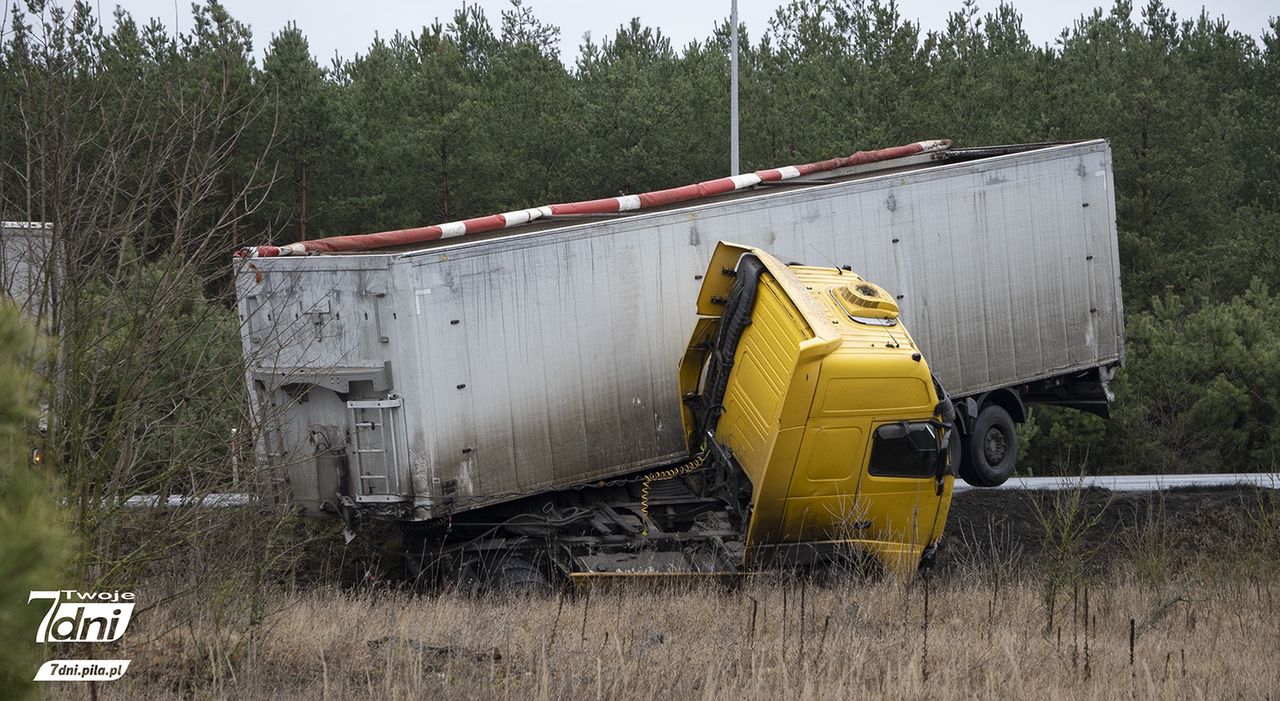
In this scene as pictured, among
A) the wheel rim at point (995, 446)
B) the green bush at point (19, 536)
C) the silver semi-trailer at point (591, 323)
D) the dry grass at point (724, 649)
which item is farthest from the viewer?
the wheel rim at point (995, 446)

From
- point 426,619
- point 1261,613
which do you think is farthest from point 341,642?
point 1261,613

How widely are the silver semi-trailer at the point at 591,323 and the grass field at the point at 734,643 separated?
114 centimetres

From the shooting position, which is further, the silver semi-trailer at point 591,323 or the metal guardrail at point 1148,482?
the metal guardrail at point 1148,482

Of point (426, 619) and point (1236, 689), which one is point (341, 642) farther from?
point (1236, 689)

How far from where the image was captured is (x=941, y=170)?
12.5 m

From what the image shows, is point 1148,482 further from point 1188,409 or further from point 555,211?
point 555,211

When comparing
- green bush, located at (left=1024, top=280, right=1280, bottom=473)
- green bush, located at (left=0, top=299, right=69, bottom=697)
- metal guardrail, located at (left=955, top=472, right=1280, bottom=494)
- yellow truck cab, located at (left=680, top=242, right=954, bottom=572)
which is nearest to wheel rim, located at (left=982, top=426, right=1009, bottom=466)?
metal guardrail, located at (left=955, top=472, right=1280, bottom=494)

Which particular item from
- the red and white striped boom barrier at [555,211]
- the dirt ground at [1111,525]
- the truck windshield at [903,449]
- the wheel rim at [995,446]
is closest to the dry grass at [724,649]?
the truck windshield at [903,449]

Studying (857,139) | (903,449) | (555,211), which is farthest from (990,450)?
(857,139)

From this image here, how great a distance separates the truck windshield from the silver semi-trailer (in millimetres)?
1179

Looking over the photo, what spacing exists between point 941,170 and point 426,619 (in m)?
7.15

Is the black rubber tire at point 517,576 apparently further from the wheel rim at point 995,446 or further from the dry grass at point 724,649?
the wheel rim at point 995,446

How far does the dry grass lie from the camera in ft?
19.3

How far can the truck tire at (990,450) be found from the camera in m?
12.8
